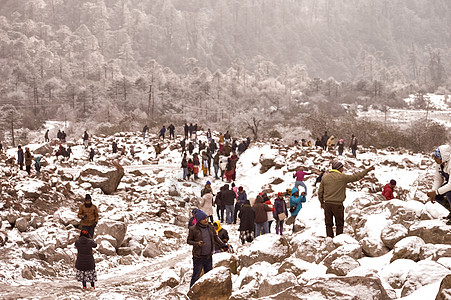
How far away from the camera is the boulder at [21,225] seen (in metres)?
12.1

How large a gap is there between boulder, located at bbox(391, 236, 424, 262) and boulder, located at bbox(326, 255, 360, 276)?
1.99 ft

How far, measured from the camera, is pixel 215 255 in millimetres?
8227

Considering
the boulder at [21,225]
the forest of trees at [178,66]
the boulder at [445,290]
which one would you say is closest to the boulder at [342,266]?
the boulder at [445,290]

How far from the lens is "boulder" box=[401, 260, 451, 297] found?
4.72 metres

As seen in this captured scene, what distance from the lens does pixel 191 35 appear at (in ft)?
592

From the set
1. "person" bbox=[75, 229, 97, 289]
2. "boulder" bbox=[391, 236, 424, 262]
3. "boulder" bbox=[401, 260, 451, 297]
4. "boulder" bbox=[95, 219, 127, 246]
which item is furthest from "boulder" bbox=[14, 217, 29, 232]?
"boulder" bbox=[401, 260, 451, 297]

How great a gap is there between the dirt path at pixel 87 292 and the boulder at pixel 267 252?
5.97 ft

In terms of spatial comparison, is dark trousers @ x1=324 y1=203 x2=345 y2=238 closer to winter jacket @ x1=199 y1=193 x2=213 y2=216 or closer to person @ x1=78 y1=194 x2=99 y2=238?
winter jacket @ x1=199 y1=193 x2=213 y2=216

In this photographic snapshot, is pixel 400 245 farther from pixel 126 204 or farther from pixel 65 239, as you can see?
pixel 126 204

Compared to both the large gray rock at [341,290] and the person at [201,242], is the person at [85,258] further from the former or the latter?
the large gray rock at [341,290]

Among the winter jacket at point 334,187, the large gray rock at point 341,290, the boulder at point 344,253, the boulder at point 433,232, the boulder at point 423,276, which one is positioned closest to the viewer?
the large gray rock at point 341,290

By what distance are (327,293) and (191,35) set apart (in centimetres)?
18309

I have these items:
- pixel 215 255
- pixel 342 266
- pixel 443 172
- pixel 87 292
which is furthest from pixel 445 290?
pixel 87 292

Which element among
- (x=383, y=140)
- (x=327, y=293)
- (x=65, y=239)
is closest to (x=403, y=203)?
(x=327, y=293)
